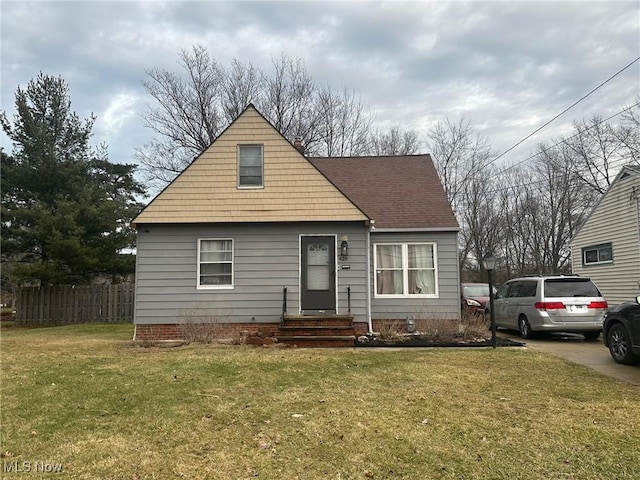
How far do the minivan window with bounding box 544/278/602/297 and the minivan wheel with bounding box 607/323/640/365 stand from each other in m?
3.17

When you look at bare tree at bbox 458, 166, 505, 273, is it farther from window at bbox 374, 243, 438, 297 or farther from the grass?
the grass

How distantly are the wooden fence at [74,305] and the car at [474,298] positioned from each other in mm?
13743

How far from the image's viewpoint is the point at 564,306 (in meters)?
11.6

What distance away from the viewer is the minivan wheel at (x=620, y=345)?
26.6 ft

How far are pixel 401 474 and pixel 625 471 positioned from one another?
1772 mm

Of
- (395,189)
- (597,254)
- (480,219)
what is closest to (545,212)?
(480,219)

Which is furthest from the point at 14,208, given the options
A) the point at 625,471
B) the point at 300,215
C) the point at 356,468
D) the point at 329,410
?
the point at 625,471

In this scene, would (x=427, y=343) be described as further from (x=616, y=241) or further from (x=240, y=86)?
(x=240, y=86)

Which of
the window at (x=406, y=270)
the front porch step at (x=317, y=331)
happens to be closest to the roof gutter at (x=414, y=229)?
the window at (x=406, y=270)

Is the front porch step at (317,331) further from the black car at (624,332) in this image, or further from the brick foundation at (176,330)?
the black car at (624,332)

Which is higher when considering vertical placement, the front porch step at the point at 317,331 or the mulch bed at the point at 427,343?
the front porch step at the point at 317,331

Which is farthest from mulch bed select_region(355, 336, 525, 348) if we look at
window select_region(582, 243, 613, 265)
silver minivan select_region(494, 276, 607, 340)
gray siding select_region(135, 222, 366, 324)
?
window select_region(582, 243, 613, 265)

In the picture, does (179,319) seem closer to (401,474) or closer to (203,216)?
(203,216)

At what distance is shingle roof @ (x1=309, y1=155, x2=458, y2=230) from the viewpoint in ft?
43.8
